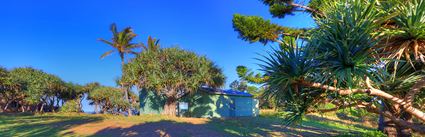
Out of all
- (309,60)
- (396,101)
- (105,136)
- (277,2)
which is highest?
(277,2)

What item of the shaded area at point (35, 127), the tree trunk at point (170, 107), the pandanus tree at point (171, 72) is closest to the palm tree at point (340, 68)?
the shaded area at point (35, 127)

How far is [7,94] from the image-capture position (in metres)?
28.2

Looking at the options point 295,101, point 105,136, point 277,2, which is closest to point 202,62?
point 277,2

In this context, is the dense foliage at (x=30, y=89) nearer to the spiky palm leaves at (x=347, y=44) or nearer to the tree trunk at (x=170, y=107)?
the tree trunk at (x=170, y=107)

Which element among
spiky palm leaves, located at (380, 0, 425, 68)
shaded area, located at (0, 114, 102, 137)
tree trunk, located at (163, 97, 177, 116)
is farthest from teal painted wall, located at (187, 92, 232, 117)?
spiky palm leaves, located at (380, 0, 425, 68)

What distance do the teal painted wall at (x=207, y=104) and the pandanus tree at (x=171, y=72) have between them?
1.89 metres

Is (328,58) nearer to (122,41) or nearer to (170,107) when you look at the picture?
(170,107)

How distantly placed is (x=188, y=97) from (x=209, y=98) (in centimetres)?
176

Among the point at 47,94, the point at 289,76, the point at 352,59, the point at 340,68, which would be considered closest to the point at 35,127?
the point at 289,76

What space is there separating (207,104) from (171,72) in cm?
489

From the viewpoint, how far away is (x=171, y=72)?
780 inches

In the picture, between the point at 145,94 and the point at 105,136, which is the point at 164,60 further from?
the point at 105,136

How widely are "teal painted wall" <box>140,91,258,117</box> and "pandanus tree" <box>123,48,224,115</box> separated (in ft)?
6.21

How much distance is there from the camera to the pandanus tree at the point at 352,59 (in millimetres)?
4832
